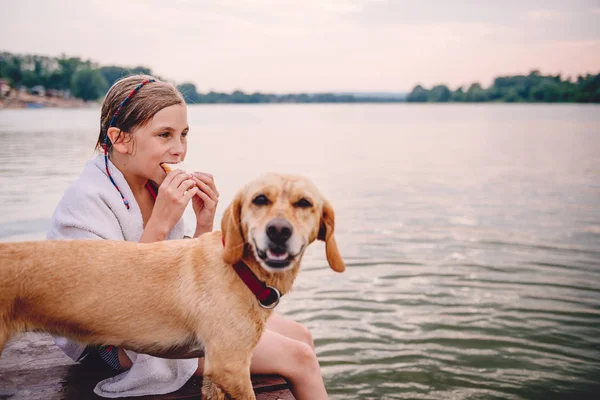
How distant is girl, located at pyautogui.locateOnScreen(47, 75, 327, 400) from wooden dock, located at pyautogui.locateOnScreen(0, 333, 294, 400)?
3.8 inches

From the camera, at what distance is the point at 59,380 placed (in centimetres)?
361

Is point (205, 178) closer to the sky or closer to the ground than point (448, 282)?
closer to the sky

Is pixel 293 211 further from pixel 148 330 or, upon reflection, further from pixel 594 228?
pixel 594 228

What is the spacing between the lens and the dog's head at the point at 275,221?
9.25 ft

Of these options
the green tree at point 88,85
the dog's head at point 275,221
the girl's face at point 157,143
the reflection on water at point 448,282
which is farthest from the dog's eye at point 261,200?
the green tree at point 88,85

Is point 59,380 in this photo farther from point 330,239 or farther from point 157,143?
point 330,239

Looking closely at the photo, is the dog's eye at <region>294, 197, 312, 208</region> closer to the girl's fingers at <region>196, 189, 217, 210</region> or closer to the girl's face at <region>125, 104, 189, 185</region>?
the girl's fingers at <region>196, 189, 217, 210</region>

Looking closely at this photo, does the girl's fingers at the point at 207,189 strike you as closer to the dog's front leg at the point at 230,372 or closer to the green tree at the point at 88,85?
the dog's front leg at the point at 230,372

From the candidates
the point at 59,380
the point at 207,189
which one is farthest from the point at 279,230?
the point at 59,380

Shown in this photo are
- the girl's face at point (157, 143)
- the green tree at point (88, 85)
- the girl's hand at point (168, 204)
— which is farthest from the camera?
the green tree at point (88, 85)

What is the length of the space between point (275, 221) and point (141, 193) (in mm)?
1649

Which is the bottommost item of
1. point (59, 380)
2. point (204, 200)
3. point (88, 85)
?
point (59, 380)

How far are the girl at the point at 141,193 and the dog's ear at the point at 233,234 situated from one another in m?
0.66

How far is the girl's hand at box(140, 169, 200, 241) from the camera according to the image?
358 cm
